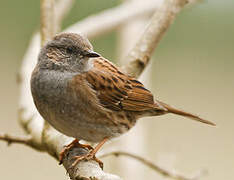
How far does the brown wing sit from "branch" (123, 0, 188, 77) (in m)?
0.10

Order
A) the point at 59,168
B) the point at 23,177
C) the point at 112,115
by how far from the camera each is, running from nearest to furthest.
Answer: the point at 112,115, the point at 59,168, the point at 23,177

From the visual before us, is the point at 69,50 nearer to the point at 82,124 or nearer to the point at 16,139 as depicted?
the point at 82,124

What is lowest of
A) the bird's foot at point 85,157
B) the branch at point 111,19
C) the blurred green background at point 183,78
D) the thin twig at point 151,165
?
the blurred green background at point 183,78

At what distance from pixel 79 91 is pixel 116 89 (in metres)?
0.43

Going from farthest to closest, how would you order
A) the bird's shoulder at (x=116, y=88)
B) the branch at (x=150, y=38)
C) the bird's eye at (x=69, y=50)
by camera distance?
the branch at (x=150, y=38) → the bird's shoulder at (x=116, y=88) → the bird's eye at (x=69, y=50)

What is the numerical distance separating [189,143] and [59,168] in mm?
2417

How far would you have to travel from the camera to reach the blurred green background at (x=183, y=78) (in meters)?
7.23

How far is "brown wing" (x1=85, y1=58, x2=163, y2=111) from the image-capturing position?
3.66m

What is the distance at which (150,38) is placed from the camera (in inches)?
149

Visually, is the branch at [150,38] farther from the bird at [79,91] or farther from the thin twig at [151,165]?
the thin twig at [151,165]

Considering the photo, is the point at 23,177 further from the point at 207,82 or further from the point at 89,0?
the point at 207,82

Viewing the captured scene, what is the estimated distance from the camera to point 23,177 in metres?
6.84

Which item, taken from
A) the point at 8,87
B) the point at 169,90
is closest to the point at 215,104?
the point at 169,90

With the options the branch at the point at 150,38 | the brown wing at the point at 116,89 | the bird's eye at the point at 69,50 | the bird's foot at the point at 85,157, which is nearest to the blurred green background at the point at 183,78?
the brown wing at the point at 116,89
